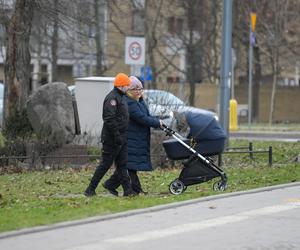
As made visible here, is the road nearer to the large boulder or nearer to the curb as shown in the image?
the curb

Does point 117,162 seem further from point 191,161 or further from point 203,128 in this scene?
point 203,128

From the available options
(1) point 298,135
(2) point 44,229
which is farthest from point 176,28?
(2) point 44,229

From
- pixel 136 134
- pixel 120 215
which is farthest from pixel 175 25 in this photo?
pixel 120 215

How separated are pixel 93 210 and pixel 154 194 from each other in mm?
2251

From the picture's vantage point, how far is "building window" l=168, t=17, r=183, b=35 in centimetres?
4606

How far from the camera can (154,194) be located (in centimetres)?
1270

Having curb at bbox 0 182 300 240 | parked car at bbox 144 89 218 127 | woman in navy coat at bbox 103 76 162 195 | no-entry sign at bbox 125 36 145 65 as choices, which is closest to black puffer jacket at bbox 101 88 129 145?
woman in navy coat at bbox 103 76 162 195

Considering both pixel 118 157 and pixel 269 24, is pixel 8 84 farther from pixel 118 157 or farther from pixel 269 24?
pixel 269 24

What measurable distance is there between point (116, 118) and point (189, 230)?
2826 millimetres

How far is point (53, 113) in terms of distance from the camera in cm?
1827

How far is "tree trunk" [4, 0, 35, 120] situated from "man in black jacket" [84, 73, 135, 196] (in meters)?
8.21

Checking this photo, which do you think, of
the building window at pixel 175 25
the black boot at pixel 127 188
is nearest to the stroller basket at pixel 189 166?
the black boot at pixel 127 188

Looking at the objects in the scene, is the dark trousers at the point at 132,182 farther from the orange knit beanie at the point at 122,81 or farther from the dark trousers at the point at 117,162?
the orange knit beanie at the point at 122,81

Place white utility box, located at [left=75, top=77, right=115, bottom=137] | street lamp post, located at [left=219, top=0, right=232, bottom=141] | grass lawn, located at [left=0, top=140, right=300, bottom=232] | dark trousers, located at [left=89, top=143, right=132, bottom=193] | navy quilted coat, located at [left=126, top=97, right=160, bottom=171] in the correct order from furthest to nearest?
1. white utility box, located at [left=75, top=77, right=115, bottom=137]
2. street lamp post, located at [left=219, top=0, right=232, bottom=141]
3. navy quilted coat, located at [left=126, top=97, right=160, bottom=171]
4. dark trousers, located at [left=89, top=143, right=132, bottom=193]
5. grass lawn, located at [left=0, top=140, right=300, bottom=232]
